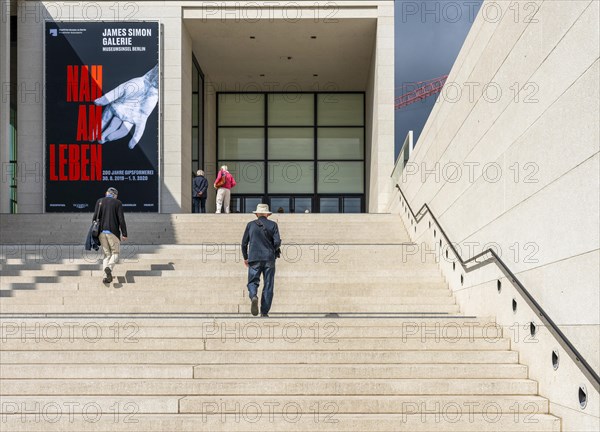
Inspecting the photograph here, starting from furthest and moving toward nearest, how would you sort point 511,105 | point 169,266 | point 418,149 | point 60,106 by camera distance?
point 60,106, point 418,149, point 169,266, point 511,105

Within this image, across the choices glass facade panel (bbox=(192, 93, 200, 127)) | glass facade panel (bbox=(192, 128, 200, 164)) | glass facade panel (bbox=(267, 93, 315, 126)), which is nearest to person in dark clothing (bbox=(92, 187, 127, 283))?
glass facade panel (bbox=(192, 128, 200, 164))

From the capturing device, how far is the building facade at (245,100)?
2164cm

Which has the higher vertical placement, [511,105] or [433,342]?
[511,105]

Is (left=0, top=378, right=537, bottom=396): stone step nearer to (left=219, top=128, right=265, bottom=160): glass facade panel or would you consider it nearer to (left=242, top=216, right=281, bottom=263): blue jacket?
(left=242, top=216, right=281, bottom=263): blue jacket

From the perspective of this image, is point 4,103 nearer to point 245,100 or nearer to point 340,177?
point 245,100

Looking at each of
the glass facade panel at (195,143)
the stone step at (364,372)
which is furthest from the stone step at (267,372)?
the glass facade panel at (195,143)

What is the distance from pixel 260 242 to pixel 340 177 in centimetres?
2172

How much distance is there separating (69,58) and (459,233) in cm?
1514

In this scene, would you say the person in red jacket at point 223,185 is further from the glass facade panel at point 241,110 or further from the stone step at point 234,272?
the glass facade panel at point 241,110

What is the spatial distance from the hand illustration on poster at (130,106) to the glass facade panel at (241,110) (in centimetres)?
956

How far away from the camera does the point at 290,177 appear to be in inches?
1228

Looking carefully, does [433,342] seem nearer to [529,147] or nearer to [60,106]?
[529,147]

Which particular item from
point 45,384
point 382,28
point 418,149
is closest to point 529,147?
point 45,384

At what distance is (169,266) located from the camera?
11922 millimetres
